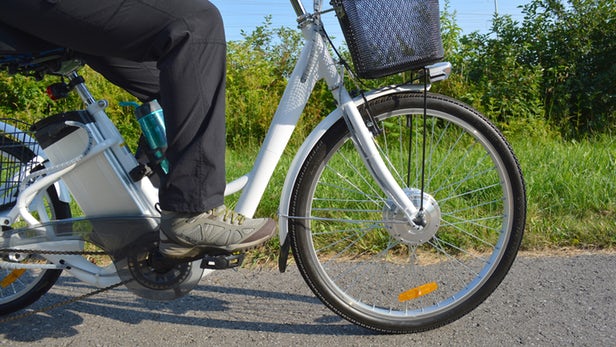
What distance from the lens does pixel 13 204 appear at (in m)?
2.57

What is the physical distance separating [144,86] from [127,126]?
3.26 m

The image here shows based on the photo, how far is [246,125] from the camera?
605cm

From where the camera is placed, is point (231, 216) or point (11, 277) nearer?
point (231, 216)

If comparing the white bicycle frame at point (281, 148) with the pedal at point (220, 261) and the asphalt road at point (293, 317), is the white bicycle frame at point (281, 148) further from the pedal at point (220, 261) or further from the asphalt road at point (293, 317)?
the asphalt road at point (293, 317)

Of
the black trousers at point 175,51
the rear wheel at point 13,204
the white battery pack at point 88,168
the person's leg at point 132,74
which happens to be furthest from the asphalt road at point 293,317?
the person's leg at point 132,74

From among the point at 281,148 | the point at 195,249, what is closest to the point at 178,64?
the point at 281,148

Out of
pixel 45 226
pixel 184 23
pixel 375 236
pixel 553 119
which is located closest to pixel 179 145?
pixel 184 23

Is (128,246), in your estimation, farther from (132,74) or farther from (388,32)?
(388,32)

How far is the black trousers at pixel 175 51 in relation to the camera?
199cm

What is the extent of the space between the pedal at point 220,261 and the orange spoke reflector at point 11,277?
3.40 feet

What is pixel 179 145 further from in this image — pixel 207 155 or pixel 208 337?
pixel 208 337

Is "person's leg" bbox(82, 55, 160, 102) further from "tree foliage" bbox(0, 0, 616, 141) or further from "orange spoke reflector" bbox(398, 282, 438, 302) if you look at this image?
"tree foliage" bbox(0, 0, 616, 141)

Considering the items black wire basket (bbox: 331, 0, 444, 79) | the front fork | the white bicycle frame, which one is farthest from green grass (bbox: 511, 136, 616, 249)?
black wire basket (bbox: 331, 0, 444, 79)

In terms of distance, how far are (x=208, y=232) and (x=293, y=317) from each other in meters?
0.74
